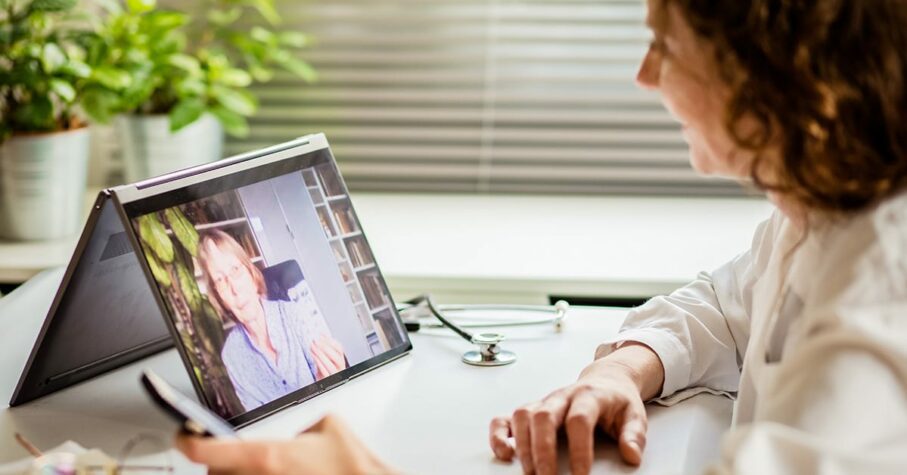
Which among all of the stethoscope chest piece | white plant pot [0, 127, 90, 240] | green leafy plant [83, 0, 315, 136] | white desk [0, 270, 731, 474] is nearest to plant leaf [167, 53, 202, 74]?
green leafy plant [83, 0, 315, 136]

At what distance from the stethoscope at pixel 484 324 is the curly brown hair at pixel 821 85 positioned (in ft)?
1.79

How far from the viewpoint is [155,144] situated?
215 cm

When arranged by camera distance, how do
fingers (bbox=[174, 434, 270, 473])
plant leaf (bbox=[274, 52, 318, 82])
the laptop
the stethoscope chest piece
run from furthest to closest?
plant leaf (bbox=[274, 52, 318, 82]) → the stethoscope chest piece → the laptop → fingers (bbox=[174, 434, 270, 473])

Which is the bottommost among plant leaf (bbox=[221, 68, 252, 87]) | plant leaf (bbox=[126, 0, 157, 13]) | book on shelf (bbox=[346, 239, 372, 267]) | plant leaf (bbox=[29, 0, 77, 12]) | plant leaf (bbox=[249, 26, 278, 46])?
book on shelf (bbox=[346, 239, 372, 267])

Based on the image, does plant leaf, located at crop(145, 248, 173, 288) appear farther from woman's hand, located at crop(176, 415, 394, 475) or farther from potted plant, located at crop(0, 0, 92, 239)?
potted plant, located at crop(0, 0, 92, 239)

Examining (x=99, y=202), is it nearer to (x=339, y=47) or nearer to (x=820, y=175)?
(x=820, y=175)

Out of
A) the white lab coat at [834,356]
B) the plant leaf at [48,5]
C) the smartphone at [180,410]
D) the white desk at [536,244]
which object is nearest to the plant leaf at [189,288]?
the smartphone at [180,410]

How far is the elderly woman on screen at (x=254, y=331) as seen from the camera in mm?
1097

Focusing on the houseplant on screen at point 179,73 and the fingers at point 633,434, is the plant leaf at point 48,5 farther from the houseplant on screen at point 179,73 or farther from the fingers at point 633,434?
the fingers at point 633,434

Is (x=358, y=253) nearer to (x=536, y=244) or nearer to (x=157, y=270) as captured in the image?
(x=157, y=270)

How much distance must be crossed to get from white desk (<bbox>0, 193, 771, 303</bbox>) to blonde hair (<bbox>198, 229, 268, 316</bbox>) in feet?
2.46

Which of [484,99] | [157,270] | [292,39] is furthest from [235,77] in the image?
[157,270]

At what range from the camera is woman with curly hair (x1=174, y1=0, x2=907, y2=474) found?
0.74m

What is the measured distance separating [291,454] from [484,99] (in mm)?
1581
